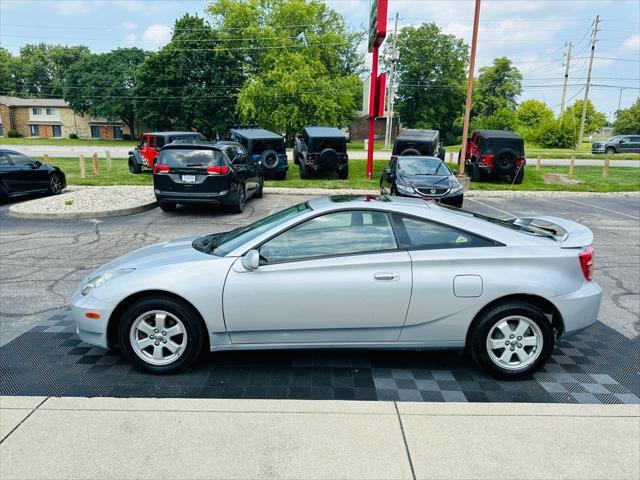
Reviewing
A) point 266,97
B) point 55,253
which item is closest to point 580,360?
point 55,253

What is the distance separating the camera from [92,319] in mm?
3826

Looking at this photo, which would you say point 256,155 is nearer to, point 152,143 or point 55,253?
point 152,143

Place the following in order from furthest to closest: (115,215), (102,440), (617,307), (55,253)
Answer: (115,215) < (55,253) < (617,307) < (102,440)

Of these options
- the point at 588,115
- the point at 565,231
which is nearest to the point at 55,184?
the point at 565,231

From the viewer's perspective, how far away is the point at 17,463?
2.77 meters

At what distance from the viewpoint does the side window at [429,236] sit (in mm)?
3857

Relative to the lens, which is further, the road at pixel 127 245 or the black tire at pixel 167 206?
the black tire at pixel 167 206

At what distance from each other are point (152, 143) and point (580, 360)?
1963cm

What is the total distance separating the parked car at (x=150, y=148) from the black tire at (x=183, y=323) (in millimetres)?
→ 17550

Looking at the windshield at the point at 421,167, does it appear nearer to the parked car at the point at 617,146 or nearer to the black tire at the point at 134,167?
the black tire at the point at 134,167

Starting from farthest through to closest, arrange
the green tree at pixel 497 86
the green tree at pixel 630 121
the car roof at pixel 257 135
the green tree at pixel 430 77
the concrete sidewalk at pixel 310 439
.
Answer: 1. the green tree at pixel 497 86
2. the green tree at pixel 630 121
3. the green tree at pixel 430 77
4. the car roof at pixel 257 135
5. the concrete sidewalk at pixel 310 439

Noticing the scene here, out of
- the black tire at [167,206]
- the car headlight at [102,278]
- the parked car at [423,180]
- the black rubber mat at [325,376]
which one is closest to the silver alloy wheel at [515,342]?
the black rubber mat at [325,376]

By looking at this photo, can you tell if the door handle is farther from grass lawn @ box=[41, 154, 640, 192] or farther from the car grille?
grass lawn @ box=[41, 154, 640, 192]

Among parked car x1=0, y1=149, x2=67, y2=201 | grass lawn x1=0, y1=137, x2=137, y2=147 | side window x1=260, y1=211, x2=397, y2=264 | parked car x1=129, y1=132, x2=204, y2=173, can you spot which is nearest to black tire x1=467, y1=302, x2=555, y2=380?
side window x1=260, y1=211, x2=397, y2=264
